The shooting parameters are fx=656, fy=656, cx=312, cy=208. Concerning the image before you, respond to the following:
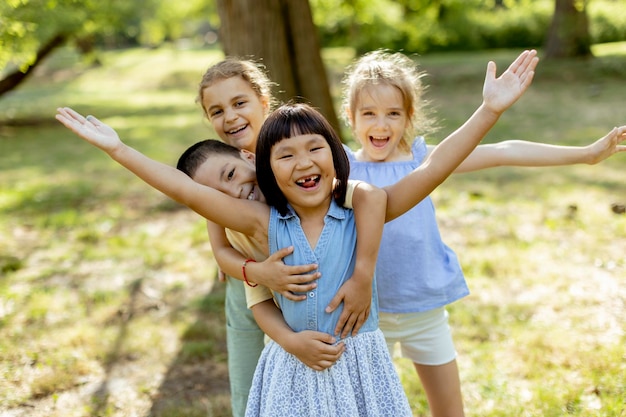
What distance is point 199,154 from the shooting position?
2.05 metres

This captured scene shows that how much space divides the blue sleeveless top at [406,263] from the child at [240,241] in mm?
423

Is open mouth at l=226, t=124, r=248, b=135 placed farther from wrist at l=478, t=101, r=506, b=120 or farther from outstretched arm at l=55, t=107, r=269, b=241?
wrist at l=478, t=101, r=506, b=120

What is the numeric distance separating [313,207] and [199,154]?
447 mm

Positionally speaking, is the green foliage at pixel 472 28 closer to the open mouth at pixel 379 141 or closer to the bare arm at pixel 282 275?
the open mouth at pixel 379 141

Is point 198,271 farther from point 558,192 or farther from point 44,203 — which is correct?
point 558,192

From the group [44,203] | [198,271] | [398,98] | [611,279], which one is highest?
[398,98]

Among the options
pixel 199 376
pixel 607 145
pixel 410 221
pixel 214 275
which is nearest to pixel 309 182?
pixel 410 221

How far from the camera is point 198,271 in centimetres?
481

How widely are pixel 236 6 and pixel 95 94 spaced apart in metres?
17.3

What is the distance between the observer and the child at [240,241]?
5.95ft

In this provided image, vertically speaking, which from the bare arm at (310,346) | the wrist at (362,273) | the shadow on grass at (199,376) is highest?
the wrist at (362,273)

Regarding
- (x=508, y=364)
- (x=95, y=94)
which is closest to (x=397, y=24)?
(x=95, y=94)

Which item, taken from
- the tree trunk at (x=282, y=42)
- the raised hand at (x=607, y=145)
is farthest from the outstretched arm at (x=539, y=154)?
the tree trunk at (x=282, y=42)

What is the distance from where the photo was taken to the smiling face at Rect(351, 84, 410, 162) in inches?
88.6
